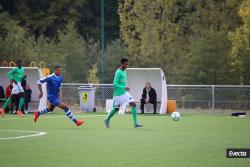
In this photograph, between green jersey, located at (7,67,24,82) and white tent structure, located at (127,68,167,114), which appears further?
white tent structure, located at (127,68,167,114)

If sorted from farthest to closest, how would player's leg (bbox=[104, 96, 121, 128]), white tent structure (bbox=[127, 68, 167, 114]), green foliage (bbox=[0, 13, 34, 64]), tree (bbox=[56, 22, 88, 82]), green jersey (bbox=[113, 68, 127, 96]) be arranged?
tree (bbox=[56, 22, 88, 82]) → green foliage (bbox=[0, 13, 34, 64]) → white tent structure (bbox=[127, 68, 167, 114]) → green jersey (bbox=[113, 68, 127, 96]) → player's leg (bbox=[104, 96, 121, 128])

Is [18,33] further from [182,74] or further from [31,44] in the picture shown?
[182,74]

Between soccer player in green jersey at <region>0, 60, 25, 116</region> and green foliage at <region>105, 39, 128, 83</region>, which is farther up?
green foliage at <region>105, 39, 128, 83</region>

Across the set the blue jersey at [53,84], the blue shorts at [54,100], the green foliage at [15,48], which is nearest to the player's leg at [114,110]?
the blue shorts at [54,100]

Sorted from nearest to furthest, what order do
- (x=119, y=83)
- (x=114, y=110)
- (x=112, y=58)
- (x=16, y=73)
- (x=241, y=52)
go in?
(x=114, y=110)
(x=119, y=83)
(x=16, y=73)
(x=241, y=52)
(x=112, y=58)

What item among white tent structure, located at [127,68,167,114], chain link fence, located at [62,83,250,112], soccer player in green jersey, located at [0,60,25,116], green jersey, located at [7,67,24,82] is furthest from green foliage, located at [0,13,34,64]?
green jersey, located at [7,67,24,82]

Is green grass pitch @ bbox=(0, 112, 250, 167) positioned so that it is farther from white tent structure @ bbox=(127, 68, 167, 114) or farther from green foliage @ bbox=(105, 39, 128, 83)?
green foliage @ bbox=(105, 39, 128, 83)

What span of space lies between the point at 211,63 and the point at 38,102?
1079 centimetres

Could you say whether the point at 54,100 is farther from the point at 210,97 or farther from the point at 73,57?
the point at 73,57

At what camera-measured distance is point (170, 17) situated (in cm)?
5031

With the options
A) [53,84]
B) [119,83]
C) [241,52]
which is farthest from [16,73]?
[241,52]

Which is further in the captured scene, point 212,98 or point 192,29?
point 192,29

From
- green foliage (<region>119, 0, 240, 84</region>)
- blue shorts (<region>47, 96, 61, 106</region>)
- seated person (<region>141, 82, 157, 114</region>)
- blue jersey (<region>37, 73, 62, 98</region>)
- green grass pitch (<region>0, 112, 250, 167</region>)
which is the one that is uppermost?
green foliage (<region>119, 0, 240, 84</region>)

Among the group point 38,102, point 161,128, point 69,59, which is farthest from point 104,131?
point 69,59
